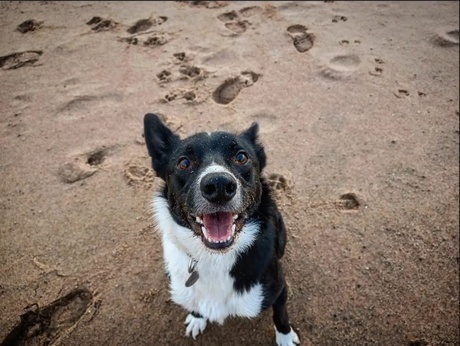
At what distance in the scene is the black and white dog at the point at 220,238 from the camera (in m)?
2.21

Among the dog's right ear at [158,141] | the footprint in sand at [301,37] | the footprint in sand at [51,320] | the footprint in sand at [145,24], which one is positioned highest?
the dog's right ear at [158,141]

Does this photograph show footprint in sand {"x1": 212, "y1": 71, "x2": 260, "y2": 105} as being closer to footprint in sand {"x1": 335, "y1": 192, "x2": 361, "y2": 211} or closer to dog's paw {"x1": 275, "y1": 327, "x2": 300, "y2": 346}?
footprint in sand {"x1": 335, "y1": 192, "x2": 361, "y2": 211}

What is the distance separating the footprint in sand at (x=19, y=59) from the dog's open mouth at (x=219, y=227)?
242 cm

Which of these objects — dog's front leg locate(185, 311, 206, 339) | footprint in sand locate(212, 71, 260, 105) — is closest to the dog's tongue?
dog's front leg locate(185, 311, 206, 339)

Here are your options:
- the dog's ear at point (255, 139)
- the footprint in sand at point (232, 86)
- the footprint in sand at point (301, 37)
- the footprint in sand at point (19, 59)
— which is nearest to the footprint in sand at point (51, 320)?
the dog's ear at point (255, 139)

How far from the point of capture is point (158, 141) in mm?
2650

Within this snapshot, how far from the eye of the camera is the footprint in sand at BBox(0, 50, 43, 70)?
3.12 metres

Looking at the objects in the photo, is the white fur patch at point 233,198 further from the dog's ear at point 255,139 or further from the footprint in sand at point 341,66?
the footprint in sand at point 341,66

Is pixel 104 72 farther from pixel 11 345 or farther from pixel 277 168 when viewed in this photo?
pixel 11 345

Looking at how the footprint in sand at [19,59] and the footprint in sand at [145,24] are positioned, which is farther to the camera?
the footprint in sand at [145,24]

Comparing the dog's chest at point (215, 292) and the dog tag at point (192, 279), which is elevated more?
the dog tag at point (192, 279)

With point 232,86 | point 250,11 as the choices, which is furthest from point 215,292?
point 250,11

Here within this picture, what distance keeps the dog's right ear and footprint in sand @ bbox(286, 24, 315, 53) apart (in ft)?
11.9

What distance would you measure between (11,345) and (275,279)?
2.16 m
